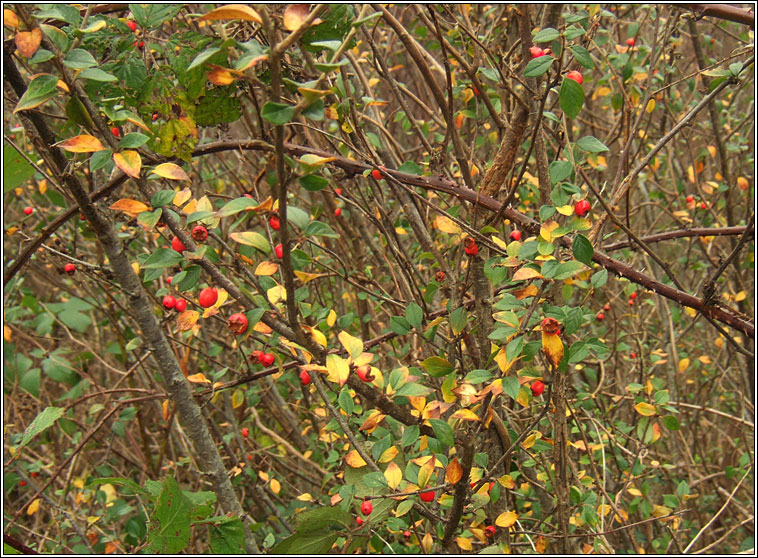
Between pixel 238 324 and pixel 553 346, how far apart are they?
507mm

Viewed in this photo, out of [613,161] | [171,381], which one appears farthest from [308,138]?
[613,161]

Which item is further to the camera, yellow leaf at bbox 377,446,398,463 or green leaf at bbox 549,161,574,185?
yellow leaf at bbox 377,446,398,463

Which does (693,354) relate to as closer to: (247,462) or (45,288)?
(247,462)

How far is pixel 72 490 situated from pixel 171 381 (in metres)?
1.56

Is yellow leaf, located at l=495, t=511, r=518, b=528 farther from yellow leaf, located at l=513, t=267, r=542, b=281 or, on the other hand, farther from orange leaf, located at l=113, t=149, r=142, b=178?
orange leaf, located at l=113, t=149, r=142, b=178

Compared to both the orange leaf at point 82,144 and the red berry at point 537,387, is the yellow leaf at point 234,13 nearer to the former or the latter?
the orange leaf at point 82,144

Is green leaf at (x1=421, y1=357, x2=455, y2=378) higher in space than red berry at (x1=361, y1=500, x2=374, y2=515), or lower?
higher

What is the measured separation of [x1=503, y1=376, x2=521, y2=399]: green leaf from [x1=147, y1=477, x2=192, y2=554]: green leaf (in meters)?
0.60

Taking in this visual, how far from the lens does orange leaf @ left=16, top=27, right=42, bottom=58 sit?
774 mm

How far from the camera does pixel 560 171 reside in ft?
3.31

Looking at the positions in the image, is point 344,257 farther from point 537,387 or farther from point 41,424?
point 41,424

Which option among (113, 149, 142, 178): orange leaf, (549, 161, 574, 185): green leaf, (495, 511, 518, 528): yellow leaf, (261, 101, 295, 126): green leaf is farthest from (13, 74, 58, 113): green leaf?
(495, 511, 518, 528): yellow leaf

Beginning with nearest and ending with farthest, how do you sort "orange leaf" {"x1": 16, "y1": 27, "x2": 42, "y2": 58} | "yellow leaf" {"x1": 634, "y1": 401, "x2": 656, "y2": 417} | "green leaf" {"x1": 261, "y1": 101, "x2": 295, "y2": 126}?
"green leaf" {"x1": 261, "y1": 101, "x2": 295, "y2": 126} → "orange leaf" {"x1": 16, "y1": 27, "x2": 42, "y2": 58} → "yellow leaf" {"x1": 634, "y1": 401, "x2": 656, "y2": 417}

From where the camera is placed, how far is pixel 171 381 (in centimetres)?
118
